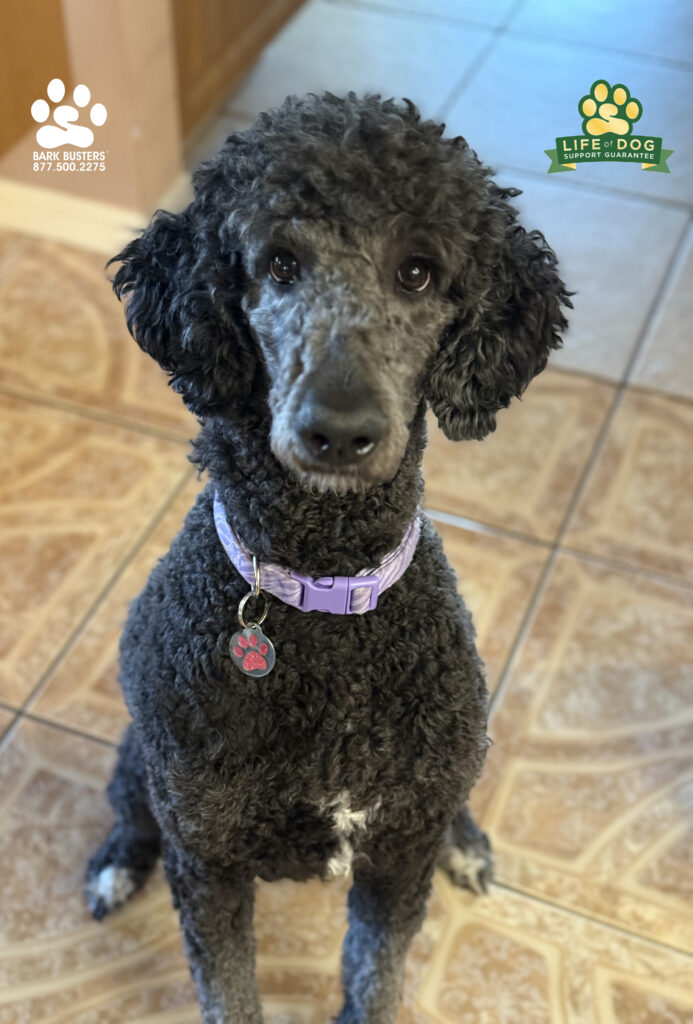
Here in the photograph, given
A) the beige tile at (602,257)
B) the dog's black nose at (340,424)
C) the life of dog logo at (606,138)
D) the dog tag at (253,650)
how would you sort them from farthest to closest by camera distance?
the beige tile at (602,257) → the life of dog logo at (606,138) → the dog tag at (253,650) → the dog's black nose at (340,424)

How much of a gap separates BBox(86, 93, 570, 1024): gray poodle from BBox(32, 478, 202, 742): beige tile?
1.59 feet

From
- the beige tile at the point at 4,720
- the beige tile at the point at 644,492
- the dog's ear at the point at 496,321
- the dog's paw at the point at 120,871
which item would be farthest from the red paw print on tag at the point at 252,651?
the beige tile at the point at 644,492

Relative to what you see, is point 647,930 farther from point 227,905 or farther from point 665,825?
point 227,905

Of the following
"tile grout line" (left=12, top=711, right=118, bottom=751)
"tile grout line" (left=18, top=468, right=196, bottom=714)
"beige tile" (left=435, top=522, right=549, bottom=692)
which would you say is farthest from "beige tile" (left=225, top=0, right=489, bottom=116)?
"tile grout line" (left=12, top=711, right=118, bottom=751)

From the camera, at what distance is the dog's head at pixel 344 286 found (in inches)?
Result: 36.8

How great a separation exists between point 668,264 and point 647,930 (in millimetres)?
1597

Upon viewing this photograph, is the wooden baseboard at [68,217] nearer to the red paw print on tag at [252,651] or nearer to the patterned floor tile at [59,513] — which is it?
the patterned floor tile at [59,513]

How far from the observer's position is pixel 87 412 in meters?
2.26

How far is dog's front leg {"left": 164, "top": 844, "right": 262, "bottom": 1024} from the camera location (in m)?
1.26

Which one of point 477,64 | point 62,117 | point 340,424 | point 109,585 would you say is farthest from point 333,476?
point 477,64

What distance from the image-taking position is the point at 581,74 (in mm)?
2936

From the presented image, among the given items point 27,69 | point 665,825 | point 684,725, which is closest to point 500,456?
point 684,725

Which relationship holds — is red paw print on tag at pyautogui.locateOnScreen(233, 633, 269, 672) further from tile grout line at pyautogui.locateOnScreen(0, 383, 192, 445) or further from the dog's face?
tile grout line at pyautogui.locateOnScreen(0, 383, 192, 445)

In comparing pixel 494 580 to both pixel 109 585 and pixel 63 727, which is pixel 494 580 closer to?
pixel 109 585
